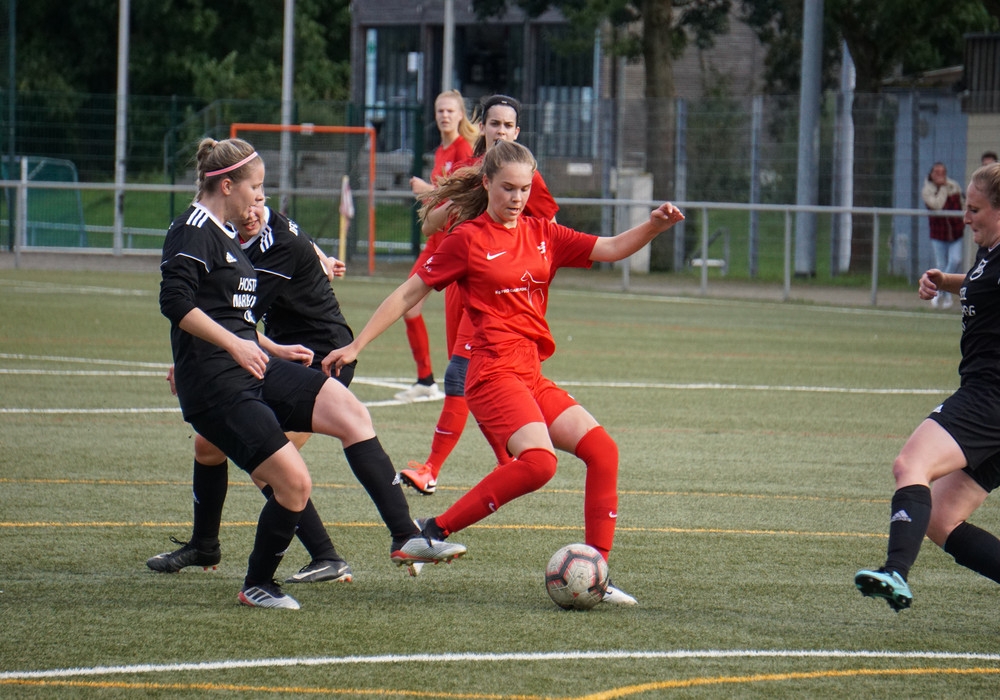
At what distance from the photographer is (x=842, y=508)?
7.19 metres

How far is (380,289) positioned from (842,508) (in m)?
15.3

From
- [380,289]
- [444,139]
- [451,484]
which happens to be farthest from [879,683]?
[380,289]

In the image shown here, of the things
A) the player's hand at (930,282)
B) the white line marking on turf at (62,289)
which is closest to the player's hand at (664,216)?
the player's hand at (930,282)

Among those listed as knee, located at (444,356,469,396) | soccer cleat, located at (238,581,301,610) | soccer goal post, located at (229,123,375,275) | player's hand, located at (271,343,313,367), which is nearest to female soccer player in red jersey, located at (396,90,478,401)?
knee, located at (444,356,469,396)

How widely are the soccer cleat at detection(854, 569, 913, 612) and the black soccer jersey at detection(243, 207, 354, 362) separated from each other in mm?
2384

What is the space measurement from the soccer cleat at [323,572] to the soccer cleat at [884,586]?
205 cm

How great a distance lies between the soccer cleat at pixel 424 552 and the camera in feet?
17.1

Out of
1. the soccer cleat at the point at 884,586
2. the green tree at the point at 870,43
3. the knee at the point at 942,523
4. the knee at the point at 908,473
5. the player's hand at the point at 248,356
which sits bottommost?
the soccer cleat at the point at 884,586

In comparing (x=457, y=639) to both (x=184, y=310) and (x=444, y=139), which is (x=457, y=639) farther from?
(x=444, y=139)

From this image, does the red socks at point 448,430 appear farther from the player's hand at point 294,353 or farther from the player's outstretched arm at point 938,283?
the player's outstretched arm at point 938,283

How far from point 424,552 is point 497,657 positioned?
0.79 metres

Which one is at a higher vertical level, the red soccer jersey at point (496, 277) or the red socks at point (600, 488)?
the red soccer jersey at point (496, 277)

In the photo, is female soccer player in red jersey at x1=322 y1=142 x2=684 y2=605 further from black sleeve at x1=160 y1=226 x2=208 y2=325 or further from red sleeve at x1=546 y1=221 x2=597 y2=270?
black sleeve at x1=160 y1=226 x2=208 y2=325

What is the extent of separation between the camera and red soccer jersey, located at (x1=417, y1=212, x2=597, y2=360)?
5496mm
